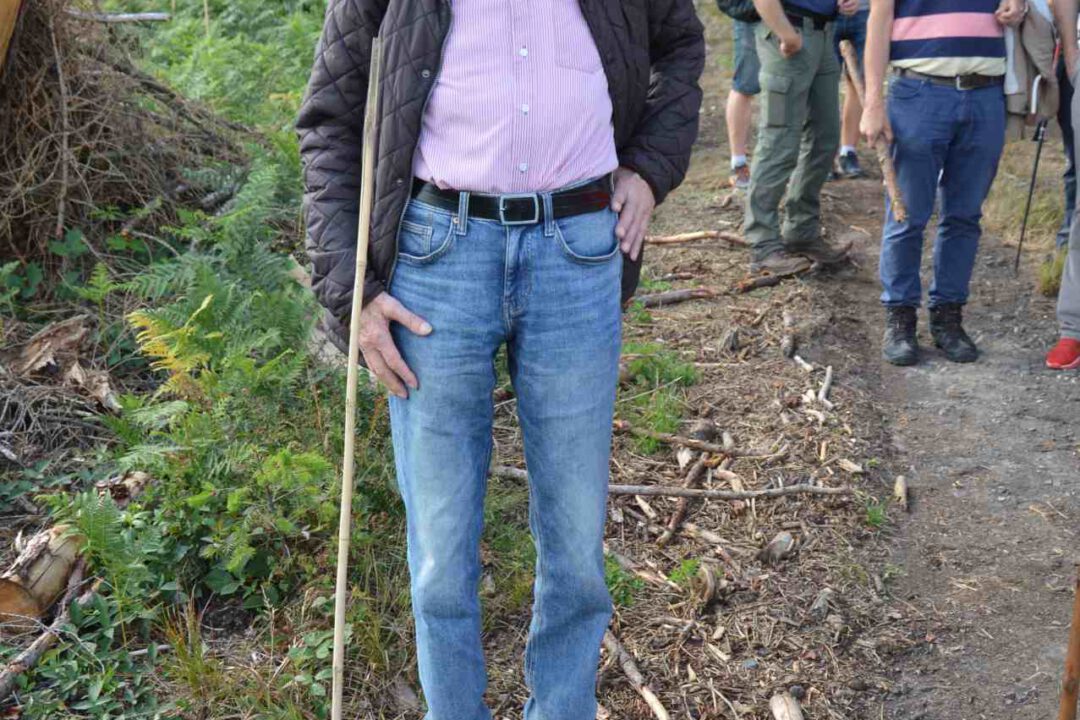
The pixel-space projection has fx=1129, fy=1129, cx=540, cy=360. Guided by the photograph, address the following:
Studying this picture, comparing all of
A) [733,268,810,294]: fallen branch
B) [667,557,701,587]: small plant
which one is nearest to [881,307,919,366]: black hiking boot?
[733,268,810,294]: fallen branch

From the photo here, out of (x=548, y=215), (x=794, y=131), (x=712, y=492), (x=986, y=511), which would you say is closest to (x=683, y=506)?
(x=712, y=492)

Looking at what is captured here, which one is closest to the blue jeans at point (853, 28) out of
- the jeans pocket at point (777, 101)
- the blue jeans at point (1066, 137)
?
the jeans pocket at point (777, 101)

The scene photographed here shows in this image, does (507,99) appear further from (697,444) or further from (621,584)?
(697,444)

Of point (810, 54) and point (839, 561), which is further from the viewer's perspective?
point (810, 54)

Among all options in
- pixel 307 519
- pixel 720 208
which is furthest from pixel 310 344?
pixel 720 208

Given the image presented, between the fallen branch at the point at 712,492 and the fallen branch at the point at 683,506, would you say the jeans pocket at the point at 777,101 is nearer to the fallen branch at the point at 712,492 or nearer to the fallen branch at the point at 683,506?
the fallen branch at the point at 683,506

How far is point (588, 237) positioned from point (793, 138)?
14.4 ft

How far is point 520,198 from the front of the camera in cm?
251

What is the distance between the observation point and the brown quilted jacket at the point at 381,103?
2.46 metres

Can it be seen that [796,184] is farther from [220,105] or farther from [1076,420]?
[220,105]

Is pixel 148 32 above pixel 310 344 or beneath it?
above

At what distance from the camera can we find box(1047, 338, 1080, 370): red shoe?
19.4ft

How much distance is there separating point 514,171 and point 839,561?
2440 millimetres

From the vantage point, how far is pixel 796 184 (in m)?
6.97
